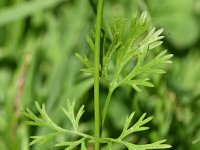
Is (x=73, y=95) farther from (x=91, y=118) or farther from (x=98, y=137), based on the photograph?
(x=98, y=137)

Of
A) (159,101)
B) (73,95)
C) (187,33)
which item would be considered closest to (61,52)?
(73,95)

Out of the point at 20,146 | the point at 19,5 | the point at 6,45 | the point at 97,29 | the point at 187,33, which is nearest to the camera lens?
the point at 97,29

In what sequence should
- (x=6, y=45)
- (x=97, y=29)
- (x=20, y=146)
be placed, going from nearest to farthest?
(x=97, y=29)
(x=20, y=146)
(x=6, y=45)

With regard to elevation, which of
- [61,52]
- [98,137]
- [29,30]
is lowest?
[98,137]

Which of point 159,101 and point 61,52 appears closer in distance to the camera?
point 159,101

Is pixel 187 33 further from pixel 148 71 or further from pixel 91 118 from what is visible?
pixel 148 71

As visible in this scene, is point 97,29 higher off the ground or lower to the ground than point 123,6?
lower
